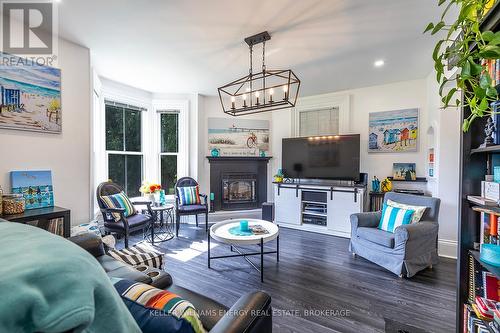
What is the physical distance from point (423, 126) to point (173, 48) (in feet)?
13.3

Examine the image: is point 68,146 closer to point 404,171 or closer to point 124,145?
point 124,145

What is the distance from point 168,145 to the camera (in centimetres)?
472

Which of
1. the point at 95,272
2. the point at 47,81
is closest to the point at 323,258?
the point at 95,272

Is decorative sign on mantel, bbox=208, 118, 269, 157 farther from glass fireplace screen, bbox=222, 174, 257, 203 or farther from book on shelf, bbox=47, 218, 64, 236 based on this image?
book on shelf, bbox=47, 218, 64, 236

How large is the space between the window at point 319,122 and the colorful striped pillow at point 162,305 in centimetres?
434

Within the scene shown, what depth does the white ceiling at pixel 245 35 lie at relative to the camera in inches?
80.7

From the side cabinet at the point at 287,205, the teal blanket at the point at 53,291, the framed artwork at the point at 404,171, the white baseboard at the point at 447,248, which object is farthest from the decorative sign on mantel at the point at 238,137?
the teal blanket at the point at 53,291

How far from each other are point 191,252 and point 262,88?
101 inches

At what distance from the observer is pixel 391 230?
2.77m

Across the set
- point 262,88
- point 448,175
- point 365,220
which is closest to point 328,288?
point 365,220

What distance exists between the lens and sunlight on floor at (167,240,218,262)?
3033 millimetres

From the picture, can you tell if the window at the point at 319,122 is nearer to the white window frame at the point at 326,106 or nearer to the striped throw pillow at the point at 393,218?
the white window frame at the point at 326,106

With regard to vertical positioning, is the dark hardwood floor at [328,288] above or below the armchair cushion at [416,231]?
below

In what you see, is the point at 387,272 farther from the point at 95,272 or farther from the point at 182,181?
the point at 182,181
